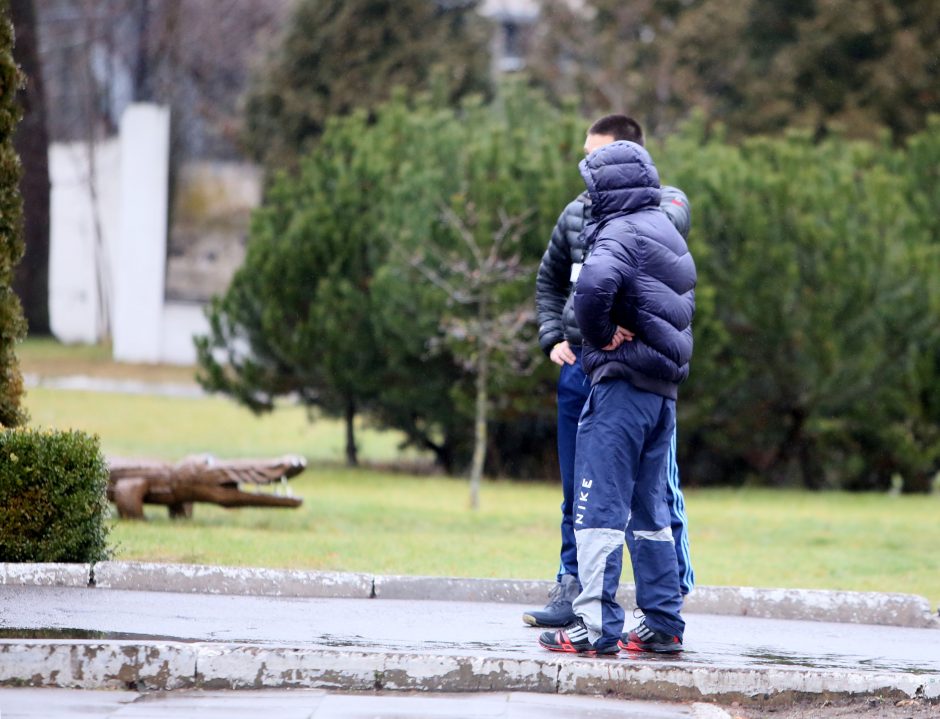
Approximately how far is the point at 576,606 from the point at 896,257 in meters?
13.8

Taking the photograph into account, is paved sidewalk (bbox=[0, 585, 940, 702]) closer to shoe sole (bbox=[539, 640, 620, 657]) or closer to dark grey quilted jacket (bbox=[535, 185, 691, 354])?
shoe sole (bbox=[539, 640, 620, 657])

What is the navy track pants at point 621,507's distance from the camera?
20.9 feet

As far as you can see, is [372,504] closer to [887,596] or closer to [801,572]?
[801,572]

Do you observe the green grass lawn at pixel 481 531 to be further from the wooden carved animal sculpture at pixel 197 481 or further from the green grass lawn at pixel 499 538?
the wooden carved animal sculpture at pixel 197 481

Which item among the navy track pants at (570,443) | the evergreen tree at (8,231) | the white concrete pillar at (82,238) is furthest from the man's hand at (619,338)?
the white concrete pillar at (82,238)

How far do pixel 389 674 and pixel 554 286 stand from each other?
7.22ft

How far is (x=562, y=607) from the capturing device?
23.5ft

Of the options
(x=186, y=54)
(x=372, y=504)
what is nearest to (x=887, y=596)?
(x=372, y=504)

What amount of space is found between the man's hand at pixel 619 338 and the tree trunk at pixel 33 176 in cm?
2597

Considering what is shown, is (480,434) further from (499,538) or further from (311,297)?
(311,297)

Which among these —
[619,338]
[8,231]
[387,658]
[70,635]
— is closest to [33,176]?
[8,231]

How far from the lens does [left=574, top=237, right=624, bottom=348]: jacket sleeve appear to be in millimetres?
6285

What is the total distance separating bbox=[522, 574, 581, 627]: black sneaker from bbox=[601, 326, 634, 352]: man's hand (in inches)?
49.4

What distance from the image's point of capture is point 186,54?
136 ft
